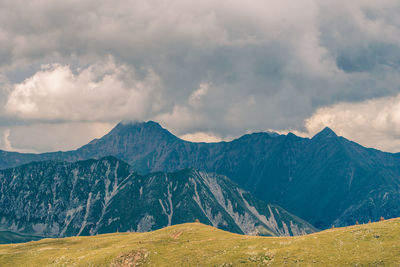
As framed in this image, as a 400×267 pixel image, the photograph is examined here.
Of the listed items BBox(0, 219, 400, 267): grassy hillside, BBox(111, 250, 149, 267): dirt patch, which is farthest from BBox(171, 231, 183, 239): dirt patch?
BBox(111, 250, 149, 267): dirt patch

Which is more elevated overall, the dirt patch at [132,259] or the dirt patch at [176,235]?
the dirt patch at [176,235]

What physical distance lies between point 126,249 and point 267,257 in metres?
30.2

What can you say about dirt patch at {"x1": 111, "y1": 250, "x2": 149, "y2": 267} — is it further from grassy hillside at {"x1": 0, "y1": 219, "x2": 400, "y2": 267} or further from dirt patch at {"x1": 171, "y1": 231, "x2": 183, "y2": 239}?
dirt patch at {"x1": 171, "y1": 231, "x2": 183, "y2": 239}

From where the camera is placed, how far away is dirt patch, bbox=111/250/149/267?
81.9m

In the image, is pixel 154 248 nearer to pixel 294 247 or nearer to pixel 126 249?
pixel 126 249

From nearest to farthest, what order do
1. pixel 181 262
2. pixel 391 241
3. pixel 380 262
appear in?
pixel 380 262, pixel 391 241, pixel 181 262

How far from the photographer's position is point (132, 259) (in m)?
83.4

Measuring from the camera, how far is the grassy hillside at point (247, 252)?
2687 inches

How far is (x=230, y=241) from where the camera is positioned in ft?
290

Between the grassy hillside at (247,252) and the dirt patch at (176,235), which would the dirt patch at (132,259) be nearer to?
the grassy hillside at (247,252)

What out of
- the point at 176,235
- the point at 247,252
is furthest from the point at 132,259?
the point at 247,252

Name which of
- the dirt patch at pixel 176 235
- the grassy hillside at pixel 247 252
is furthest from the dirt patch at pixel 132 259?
the dirt patch at pixel 176 235

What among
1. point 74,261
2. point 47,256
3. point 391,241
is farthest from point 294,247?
point 47,256

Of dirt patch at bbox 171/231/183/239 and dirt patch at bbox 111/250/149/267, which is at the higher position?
dirt patch at bbox 171/231/183/239
